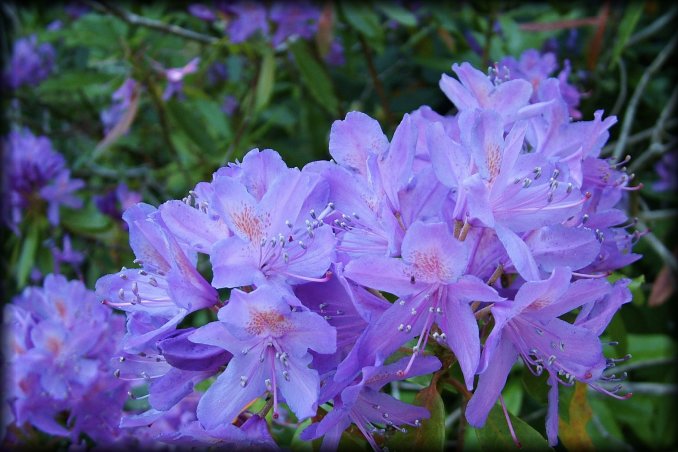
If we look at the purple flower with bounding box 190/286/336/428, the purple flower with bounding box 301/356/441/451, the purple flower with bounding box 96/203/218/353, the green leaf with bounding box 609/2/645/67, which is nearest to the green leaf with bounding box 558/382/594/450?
the purple flower with bounding box 301/356/441/451

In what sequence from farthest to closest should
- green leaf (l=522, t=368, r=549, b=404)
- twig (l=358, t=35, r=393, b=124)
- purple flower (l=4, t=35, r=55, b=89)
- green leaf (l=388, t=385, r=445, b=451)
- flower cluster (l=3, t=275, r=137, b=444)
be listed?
purple flower (l=4, t=35, r=55, b=89)
twig (l=358, t=35, r=393, b=124)
flower cluster (l=3, t=275, r=137, b=444)
green leaf (l=522, t=368, r=549, b=404)
green leaf (l=388, t=385, r=445, b=451)

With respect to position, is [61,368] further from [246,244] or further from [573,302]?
[573,302]

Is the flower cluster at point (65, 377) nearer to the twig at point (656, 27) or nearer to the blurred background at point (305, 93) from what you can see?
the blurred background at point (305, 93)

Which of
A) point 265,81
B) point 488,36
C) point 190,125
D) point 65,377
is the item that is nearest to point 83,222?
point 190,125

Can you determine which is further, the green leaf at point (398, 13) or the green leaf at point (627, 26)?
the green leaf at point (398, 13)

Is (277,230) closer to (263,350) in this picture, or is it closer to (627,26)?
(263,350)

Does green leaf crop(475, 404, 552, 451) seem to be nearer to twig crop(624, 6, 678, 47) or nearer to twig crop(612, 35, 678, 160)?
twig crop(612, 35, 678, 160)

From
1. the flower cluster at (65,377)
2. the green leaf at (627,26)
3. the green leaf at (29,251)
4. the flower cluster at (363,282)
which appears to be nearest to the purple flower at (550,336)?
the flower cluster at (363,282)
